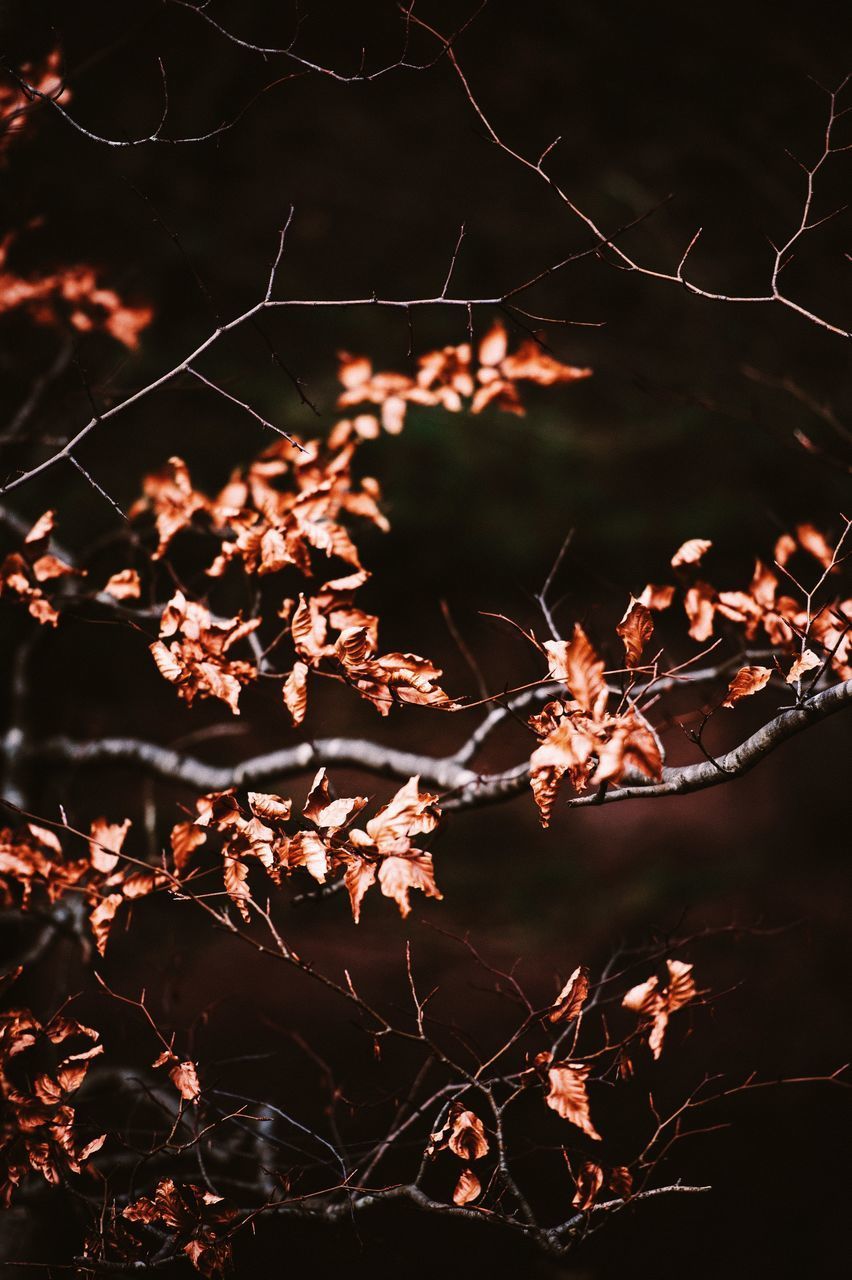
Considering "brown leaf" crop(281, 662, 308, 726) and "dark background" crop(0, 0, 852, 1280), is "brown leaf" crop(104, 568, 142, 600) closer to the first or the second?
"brown leaf" crop(281, 662, 308, 726)

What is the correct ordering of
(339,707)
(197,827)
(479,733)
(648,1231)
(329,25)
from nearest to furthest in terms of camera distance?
(197,827), (479,733), (648,1231), (329,25), (339,707)

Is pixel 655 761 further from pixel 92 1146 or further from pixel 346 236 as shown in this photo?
pixel 346 236

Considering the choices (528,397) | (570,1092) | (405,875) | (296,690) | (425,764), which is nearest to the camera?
(405,875)

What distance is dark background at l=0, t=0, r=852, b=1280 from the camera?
15.9ft

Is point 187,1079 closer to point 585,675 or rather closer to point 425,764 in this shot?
point 425,764

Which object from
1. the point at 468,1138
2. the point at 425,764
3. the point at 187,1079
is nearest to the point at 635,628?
the point at 425,764

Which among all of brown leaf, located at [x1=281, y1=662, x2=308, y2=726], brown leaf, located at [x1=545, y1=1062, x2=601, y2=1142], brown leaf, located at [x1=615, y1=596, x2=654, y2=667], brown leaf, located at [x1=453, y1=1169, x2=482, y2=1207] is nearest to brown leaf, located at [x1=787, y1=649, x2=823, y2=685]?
brown leaf, located at [x1=615, y1=596, x2=654, y2=667]

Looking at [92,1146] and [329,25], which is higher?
[329,25]

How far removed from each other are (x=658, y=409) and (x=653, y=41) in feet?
8.86

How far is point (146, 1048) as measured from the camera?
4.46m

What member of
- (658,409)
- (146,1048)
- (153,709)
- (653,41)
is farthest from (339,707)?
(653,41)

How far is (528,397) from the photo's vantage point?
6.71m

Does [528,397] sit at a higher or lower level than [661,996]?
lower

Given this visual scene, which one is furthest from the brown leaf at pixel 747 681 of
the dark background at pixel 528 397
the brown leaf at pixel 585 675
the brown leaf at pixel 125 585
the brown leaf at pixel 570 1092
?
the dark background at pixel 528 397
